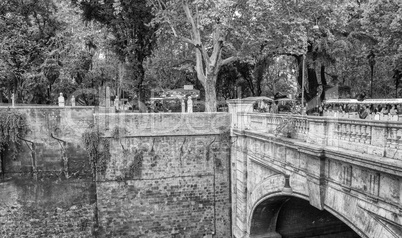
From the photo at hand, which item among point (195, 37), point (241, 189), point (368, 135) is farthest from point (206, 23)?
point (368, 135)

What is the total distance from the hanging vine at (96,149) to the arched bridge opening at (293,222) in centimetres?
637

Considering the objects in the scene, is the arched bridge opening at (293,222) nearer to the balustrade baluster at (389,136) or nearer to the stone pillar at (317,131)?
the stone pillar at (317,131)

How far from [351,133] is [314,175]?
57.0 inches

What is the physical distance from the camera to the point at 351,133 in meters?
5.93

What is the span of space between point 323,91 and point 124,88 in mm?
18870

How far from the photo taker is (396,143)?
195 inches

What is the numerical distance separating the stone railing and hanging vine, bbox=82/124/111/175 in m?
6.93

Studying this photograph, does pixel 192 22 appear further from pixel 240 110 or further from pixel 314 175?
pixel 314 175

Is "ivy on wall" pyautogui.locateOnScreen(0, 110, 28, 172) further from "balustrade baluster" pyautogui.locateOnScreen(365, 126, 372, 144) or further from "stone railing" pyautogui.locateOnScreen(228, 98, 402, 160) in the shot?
"balustrade baluster" pyautogui.locateOnScreen(365, 126, 372, 144)

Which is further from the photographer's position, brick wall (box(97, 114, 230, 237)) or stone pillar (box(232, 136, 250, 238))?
brick wall (box(97, 114, 230, 237))

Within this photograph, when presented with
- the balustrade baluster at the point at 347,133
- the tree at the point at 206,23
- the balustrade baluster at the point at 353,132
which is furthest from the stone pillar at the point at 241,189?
the balustrade baluster at the point at 353,132

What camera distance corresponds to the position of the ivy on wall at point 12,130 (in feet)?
37.5

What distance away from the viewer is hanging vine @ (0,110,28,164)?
1144cm

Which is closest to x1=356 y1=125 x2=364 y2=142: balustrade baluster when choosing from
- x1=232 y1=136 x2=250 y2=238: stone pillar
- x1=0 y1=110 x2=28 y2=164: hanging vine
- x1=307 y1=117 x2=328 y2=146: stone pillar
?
x1=307 y1=117 x2=328 y2=146: stone pillar
